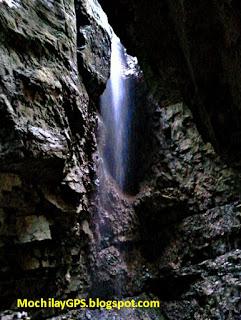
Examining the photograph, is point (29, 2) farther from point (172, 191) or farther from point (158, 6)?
point (172, 191)

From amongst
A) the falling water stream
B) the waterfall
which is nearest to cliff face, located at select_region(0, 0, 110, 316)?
the falling water stream

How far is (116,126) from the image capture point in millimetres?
11008

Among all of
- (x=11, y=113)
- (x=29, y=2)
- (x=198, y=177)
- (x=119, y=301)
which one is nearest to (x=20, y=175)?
(x=11, y=113)

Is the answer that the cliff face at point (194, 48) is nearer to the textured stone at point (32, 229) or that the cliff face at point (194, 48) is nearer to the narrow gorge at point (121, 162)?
the narrow gorge at point (121, 162)

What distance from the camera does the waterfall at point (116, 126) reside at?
412 inches

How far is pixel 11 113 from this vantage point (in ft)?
16.4

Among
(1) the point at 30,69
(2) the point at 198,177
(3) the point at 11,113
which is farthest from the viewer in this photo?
(2) the point at 198,177

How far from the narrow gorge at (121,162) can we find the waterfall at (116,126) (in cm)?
5

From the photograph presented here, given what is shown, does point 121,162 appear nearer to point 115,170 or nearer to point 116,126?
point 115,170

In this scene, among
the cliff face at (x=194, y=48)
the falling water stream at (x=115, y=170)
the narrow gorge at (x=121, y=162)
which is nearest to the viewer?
the cliff face at (x=194, y=48)

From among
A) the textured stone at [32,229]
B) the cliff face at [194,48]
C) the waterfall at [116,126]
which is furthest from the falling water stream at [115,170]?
the cliff face at [194,48]

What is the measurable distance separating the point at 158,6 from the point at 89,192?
15.2ft

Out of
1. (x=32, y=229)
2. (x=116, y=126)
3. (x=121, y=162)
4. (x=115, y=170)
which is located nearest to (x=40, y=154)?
(x=32, y=229)

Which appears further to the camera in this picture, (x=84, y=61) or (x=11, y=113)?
(x=84, y=61)
